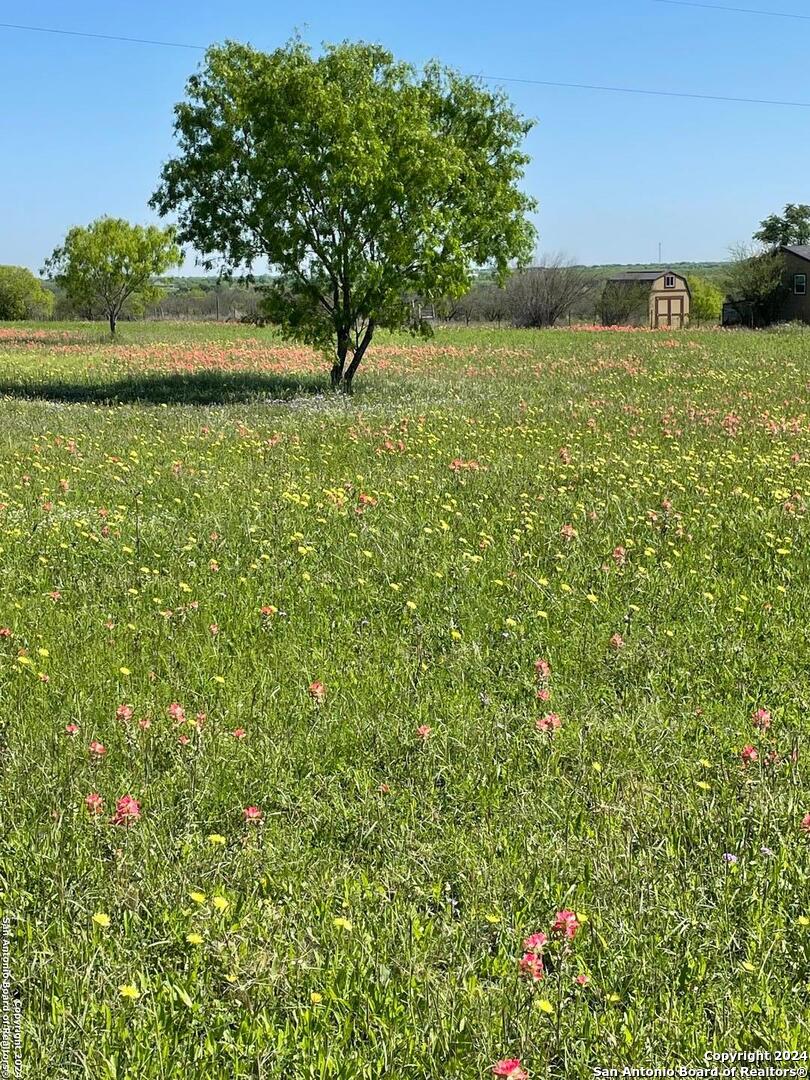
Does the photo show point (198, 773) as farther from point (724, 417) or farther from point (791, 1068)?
point (724, 417)

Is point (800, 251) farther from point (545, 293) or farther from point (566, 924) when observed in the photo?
point (566, 924)

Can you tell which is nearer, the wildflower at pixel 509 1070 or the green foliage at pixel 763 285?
the wildflower at pixel 509 1070

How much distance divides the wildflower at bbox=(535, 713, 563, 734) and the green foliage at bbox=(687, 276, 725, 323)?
105047mm

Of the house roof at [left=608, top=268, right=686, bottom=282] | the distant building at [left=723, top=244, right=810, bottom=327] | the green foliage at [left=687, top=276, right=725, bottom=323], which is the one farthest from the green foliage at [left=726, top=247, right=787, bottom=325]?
the green foliage at [left=687, top=276, right=725, bottom=323]

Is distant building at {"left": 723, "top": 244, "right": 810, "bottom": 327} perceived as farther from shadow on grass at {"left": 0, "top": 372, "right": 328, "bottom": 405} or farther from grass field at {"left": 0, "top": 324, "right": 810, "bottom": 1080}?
grass field at {"left": 0, "top": 324, "right": 810, "bottom": 1080}

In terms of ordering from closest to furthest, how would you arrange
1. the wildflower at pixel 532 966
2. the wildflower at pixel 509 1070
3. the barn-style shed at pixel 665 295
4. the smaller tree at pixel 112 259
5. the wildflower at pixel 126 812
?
the wildflower at pixel 509 1070
the wildflower at pixel 532 966
the wildflower at pixel 126 812
the smaller tree at pixel 112 259
the barn-style shed at pixel 665 295

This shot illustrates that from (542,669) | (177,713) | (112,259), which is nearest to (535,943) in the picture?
(177,713)

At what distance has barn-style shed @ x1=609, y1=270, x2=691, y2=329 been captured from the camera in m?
83.8

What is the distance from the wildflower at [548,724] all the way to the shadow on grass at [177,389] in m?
15.3

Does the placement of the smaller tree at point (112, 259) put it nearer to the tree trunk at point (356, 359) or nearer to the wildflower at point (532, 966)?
the tree trunk at point (356, 359)

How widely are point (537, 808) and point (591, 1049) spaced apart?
1261mm

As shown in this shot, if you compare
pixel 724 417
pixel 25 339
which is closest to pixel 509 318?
pixel 25 339

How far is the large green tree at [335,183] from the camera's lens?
1830 cm

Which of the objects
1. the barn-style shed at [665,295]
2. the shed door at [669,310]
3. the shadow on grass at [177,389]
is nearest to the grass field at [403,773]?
the shadow on grass at [177,389]
